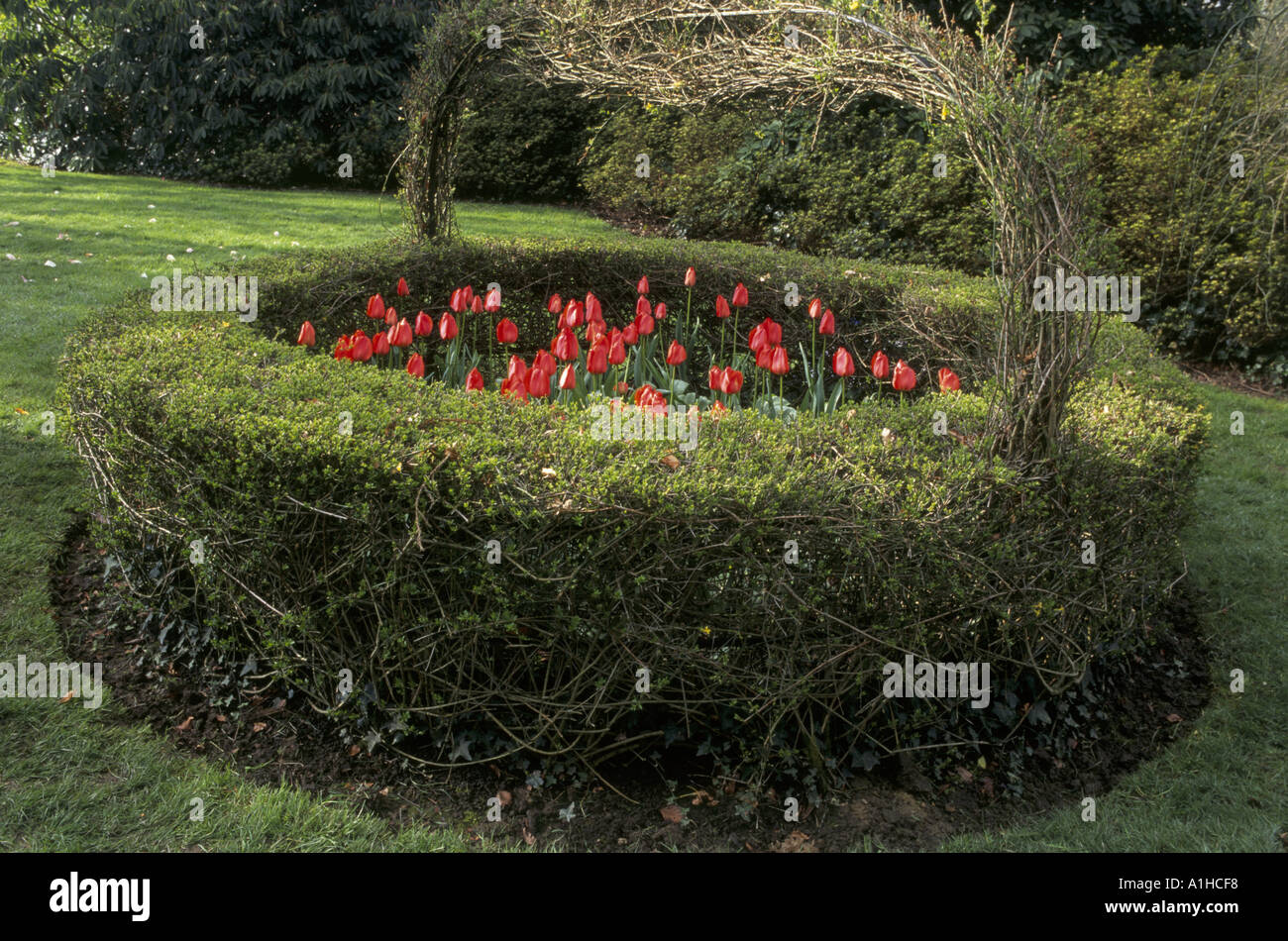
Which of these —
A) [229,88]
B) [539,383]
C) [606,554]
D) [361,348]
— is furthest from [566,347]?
[229,88]

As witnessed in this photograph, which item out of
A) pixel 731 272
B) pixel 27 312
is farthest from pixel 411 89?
pixel 27 312

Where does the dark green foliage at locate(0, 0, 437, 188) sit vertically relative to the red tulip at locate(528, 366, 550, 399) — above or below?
above

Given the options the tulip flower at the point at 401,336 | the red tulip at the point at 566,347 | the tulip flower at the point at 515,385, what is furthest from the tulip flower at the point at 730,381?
the tulip flower at the point at 401,336

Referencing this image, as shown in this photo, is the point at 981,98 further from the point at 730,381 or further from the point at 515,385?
the point at 515,385

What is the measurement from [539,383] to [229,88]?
1469cm

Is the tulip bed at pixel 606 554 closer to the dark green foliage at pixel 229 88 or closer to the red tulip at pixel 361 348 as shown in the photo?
the red tulip at pixel 361 348

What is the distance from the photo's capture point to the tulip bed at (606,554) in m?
2.98

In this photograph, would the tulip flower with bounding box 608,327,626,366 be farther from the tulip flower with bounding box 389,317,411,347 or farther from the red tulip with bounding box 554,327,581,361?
the tulip flower with bounding box 389,317,411,347

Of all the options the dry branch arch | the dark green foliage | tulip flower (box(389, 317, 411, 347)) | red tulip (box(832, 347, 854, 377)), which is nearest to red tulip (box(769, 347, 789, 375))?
red tulip (box(832, 347, 854, 377))

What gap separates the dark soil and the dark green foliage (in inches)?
541

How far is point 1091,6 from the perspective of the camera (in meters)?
11.9

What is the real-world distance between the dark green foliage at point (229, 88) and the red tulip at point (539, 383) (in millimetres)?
12910

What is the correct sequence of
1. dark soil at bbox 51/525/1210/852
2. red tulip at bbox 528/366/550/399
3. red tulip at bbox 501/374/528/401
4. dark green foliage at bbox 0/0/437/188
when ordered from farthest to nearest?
dark green foliage at bbox 0/0/437/188
red tulip at bbox 501/374/528/401
red tulip at bbox 528/366/550/399
dark soil at bbox 51/525/1210/852

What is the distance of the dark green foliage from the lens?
15.8 metres
